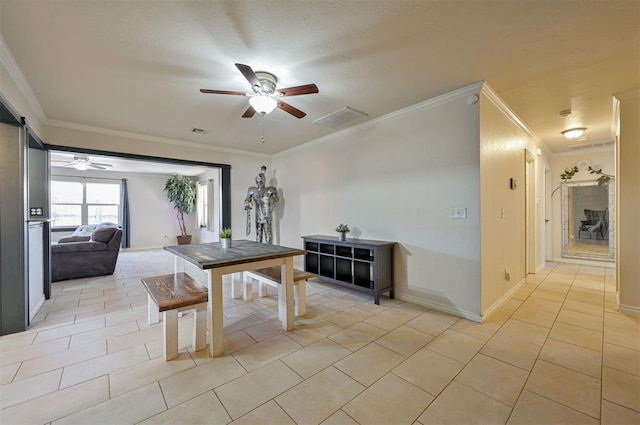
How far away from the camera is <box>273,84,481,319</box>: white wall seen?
2824mm

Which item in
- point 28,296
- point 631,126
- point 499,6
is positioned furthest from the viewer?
point 631,126

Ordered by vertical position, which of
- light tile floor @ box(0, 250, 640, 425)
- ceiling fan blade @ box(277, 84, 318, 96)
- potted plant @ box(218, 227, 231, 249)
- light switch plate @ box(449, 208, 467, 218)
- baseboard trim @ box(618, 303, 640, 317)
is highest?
ceiling fan blade @ box(277, 84, 318, 96)

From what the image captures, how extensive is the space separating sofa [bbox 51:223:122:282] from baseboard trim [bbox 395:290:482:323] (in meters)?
5.16

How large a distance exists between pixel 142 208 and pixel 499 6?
9.67m

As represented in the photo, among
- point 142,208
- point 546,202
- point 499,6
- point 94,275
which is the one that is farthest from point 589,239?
point 142,208

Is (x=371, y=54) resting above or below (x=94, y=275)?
above

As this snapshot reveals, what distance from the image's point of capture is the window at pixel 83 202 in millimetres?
7352

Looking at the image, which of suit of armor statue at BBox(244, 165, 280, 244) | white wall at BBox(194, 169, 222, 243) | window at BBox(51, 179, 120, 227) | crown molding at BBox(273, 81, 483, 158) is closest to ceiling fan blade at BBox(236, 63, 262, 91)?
crown molding at BBox(273, 81, 483, 158)

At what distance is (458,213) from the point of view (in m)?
2.91

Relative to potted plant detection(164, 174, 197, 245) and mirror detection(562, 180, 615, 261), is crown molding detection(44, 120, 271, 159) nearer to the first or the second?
potted plant detection(164, 174, 197, 245)

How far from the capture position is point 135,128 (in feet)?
13.1

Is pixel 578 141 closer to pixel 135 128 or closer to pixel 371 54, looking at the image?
pixel 371 54

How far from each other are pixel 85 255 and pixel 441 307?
583cm

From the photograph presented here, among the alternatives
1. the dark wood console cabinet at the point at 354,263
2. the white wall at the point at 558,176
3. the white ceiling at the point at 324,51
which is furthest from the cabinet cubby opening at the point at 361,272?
the white wall at the point at 558,176
